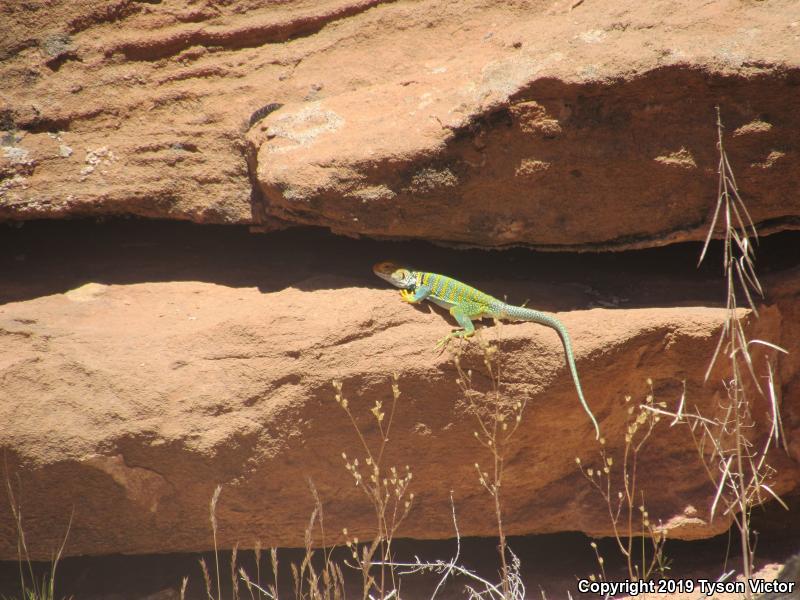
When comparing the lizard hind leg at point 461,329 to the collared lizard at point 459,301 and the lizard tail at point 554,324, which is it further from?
the lizard tail at point 554,324

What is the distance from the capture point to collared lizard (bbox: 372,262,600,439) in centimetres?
345

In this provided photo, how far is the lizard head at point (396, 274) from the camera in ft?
12.8

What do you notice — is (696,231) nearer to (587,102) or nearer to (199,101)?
(587,102)

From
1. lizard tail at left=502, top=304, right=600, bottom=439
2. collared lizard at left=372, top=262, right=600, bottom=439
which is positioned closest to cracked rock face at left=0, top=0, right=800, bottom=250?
collared lizard at left=372, top=262, right=600, bottom=439

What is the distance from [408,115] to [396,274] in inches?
32.5

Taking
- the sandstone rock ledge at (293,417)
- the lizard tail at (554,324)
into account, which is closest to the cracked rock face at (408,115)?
the lizard tail at (554,324)

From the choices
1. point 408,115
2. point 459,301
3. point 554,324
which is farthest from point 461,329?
point 408,115

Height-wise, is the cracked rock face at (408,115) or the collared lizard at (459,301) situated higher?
the cracked rock face at (408,115)

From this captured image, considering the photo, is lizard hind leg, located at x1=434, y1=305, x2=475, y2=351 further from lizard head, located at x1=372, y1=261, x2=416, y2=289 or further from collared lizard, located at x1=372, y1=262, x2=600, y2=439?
lizard head, located at x1=372, y1=261, x2=416, y2=289

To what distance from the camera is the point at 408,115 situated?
145 inches

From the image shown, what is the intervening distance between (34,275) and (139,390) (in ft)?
4.27

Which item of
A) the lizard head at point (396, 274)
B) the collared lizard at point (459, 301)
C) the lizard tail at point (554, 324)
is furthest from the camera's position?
the lizard head at point (396, 274)

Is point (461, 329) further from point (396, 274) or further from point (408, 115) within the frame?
point (408, 115)

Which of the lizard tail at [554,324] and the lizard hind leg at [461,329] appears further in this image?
the lizard hind leg at [461,329]
